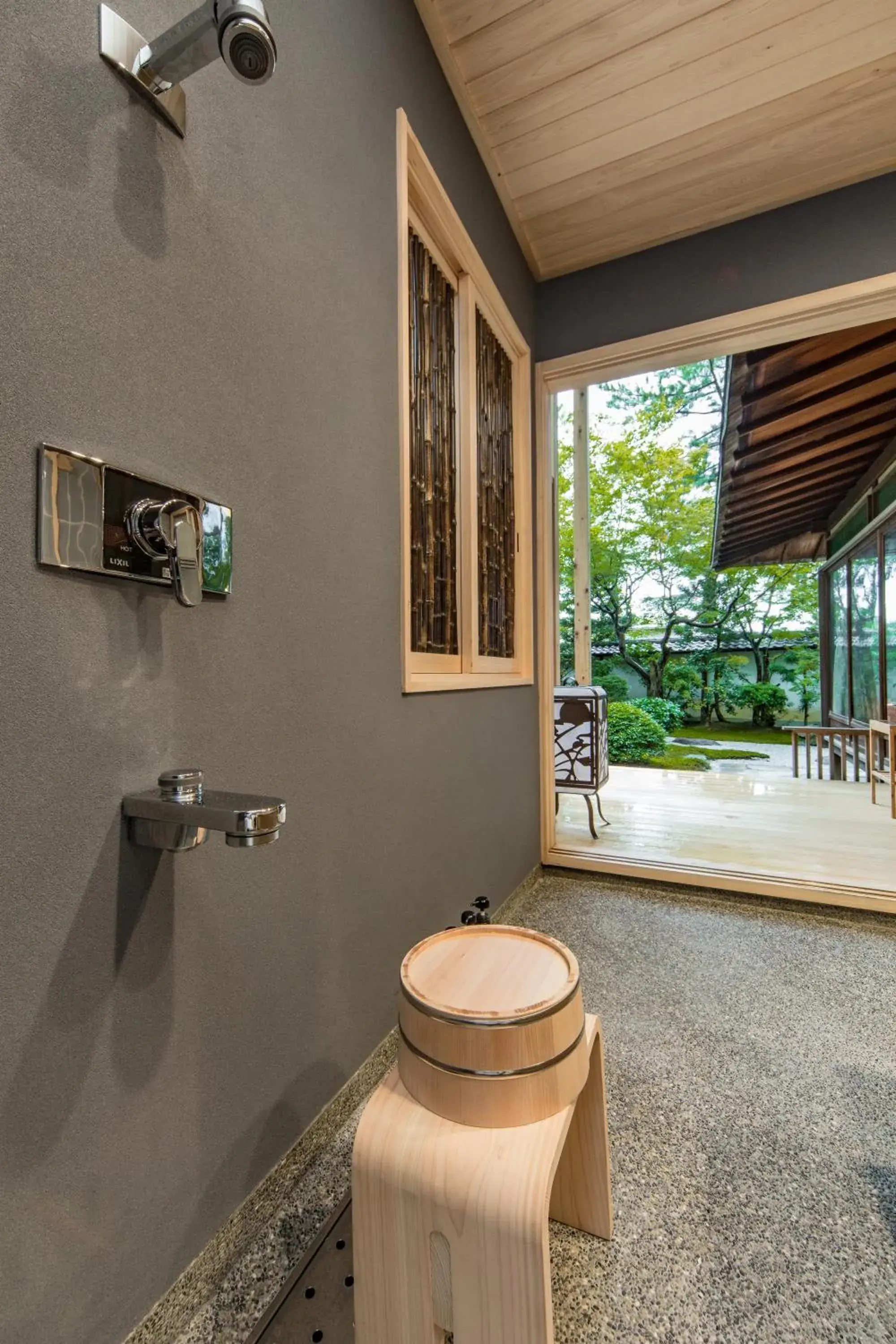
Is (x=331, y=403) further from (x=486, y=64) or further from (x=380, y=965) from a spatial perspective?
(x=486, y=64)

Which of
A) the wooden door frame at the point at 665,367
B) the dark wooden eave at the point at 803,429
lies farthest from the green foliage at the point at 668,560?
the wooden door frame at the point at 665,367

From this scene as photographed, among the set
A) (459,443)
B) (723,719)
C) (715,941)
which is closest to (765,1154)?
(715,941)

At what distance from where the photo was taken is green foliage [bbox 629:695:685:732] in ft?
29.3

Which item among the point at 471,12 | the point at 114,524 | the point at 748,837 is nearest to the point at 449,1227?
the point at 114,524

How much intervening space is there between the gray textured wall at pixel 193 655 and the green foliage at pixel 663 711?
819 centimetres

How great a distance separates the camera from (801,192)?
6.75ft

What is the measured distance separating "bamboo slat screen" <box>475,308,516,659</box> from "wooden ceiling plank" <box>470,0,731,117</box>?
1.90ft

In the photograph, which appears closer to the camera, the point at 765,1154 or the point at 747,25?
the point at 765,1154

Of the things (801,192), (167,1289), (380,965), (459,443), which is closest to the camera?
(167,1289)

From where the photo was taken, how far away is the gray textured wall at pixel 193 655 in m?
0.62

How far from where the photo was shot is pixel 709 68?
1692mm

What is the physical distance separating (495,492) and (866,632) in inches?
195

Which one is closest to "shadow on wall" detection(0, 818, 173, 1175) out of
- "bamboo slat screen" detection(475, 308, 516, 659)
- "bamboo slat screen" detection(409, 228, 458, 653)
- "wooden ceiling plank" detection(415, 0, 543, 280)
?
"bamboo slat screen" detection(409, 228, 458, 653)

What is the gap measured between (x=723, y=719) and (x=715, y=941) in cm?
809
